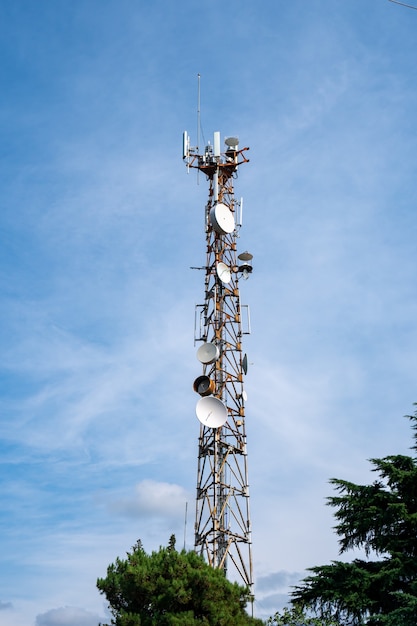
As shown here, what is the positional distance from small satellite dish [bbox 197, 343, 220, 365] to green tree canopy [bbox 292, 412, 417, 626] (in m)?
7.51

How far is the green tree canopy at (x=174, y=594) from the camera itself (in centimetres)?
1856

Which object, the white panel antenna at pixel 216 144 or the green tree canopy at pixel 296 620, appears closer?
the green tree canopy at pixel 296 620

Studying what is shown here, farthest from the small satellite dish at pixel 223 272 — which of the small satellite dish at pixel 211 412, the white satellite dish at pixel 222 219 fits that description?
the small satellite dish at pixel 211 412

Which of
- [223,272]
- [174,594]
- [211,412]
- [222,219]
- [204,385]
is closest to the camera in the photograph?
[174,594]

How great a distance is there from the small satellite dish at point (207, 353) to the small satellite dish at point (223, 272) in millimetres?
3256

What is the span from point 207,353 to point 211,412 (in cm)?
251

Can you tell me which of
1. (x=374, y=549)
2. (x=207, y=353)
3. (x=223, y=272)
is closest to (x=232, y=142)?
(x=223, y=272)

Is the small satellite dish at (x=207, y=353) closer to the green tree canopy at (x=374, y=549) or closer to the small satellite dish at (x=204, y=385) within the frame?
the small satellite dish at (x=204, y=385)

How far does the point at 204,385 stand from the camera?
96.3ft

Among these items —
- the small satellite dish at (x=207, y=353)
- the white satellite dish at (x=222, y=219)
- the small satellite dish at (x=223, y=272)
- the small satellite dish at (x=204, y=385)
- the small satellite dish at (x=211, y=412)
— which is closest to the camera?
the small satellite dish at (x=211, y=412)

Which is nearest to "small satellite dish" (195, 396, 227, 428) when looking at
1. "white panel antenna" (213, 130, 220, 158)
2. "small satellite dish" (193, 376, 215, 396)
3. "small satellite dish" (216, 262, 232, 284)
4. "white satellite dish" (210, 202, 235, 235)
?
"small satellite dish" (193, 376, 215, 396)

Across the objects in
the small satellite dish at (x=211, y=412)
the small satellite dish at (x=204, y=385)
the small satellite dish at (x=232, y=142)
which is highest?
the small satellite dish at (x=232, y=142)

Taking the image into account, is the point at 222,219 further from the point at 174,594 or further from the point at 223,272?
the point at 174,594

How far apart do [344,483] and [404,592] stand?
401 centimetres
